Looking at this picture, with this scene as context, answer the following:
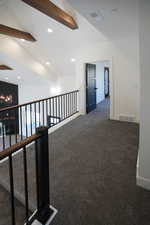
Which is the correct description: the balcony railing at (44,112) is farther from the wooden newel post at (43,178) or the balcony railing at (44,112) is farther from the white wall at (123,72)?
the white wall at (123,72)

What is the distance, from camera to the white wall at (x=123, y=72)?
4598 millimetres

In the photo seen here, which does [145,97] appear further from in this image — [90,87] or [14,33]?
[14,33]

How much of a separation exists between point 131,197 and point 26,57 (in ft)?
22.5

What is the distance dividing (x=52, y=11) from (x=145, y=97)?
2.98 meters


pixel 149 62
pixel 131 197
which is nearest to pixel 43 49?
pixel 149 62

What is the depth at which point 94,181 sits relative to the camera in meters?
2.20

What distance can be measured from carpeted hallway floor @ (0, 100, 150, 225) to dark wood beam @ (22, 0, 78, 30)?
2842 mm

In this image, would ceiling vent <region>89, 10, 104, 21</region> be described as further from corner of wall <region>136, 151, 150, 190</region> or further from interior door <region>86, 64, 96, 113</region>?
interior door <region>86, 64, 96, 113</region>

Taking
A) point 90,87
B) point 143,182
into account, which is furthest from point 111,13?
point 90,87

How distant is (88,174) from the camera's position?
7.73 feet

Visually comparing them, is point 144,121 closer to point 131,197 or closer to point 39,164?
point 131,197

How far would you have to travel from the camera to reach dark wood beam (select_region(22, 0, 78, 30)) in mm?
3266

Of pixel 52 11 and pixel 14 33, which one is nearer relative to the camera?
pixel 52 11

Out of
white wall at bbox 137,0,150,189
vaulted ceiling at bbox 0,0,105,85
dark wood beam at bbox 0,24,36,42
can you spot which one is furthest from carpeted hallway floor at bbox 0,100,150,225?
→ dark wood beam at bbox 0,24,36,42
